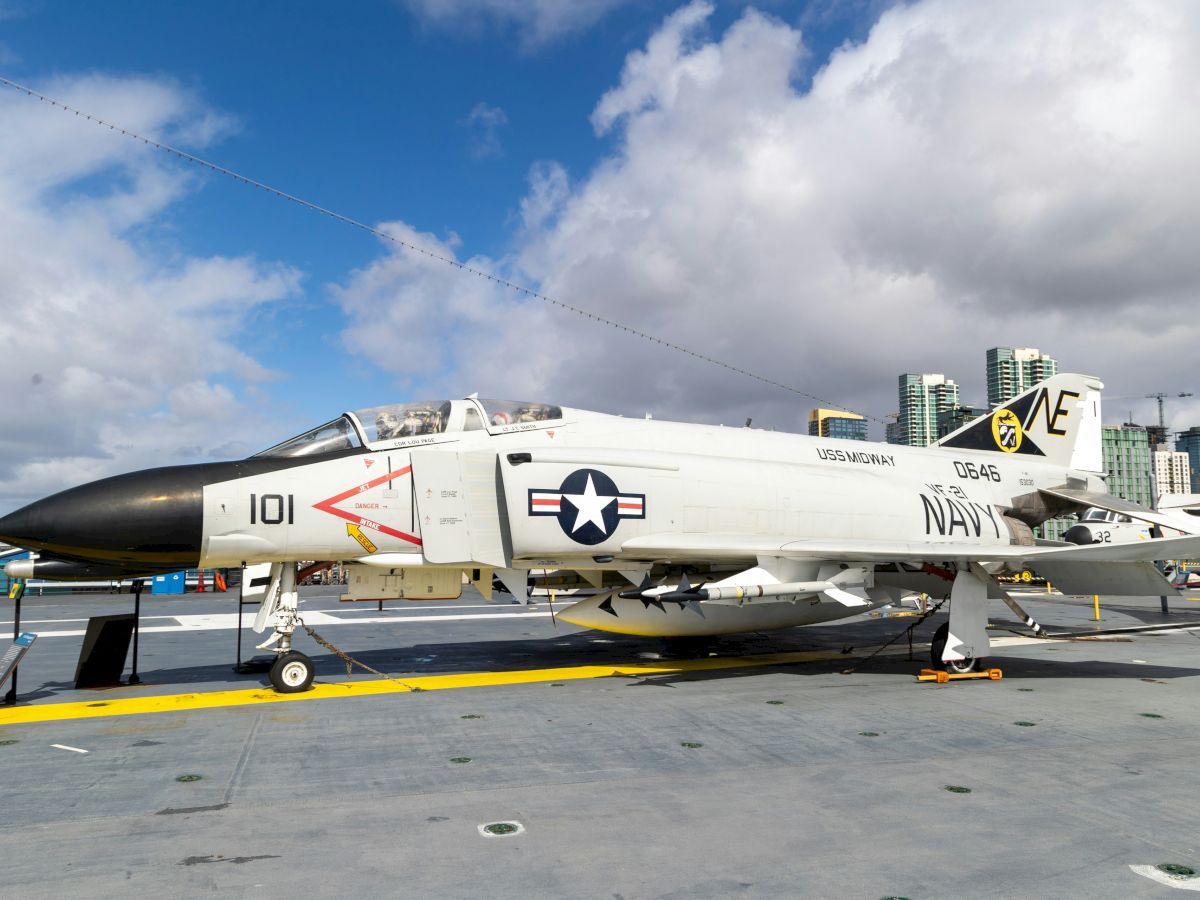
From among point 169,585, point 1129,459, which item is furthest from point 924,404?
point 169,585

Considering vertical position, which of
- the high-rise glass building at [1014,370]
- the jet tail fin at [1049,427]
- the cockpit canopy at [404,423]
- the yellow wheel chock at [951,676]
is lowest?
the yellow wheel chock at [951,676]

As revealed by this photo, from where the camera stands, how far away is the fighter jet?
827 centimetres

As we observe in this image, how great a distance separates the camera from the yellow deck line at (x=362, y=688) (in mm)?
8188

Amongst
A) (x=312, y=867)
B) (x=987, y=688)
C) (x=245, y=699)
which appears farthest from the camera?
(x=987, y=688)

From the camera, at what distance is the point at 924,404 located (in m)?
132

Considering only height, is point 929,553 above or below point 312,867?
above

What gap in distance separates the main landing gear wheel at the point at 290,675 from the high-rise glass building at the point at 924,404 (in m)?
129

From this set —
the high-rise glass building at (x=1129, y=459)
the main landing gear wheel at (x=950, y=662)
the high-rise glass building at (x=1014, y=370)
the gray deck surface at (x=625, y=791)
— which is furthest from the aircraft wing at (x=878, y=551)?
the high-rise glass building at (x=1129, y=459)

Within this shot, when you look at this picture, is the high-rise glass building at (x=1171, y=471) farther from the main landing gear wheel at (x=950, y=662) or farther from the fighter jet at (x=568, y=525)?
the fighter jet at (x=568, y=525)

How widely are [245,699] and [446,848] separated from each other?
542 centimetres

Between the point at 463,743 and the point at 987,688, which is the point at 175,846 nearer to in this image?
the point at 463,743

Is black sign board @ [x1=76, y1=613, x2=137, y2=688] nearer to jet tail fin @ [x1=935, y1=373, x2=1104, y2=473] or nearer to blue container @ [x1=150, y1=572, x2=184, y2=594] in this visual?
jet tail fin @ [x1=935, y1=373, x2=1104, y2=473]

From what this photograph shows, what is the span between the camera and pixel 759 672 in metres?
10.8

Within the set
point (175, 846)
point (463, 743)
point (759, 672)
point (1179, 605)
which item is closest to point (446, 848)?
point (175, 846)
